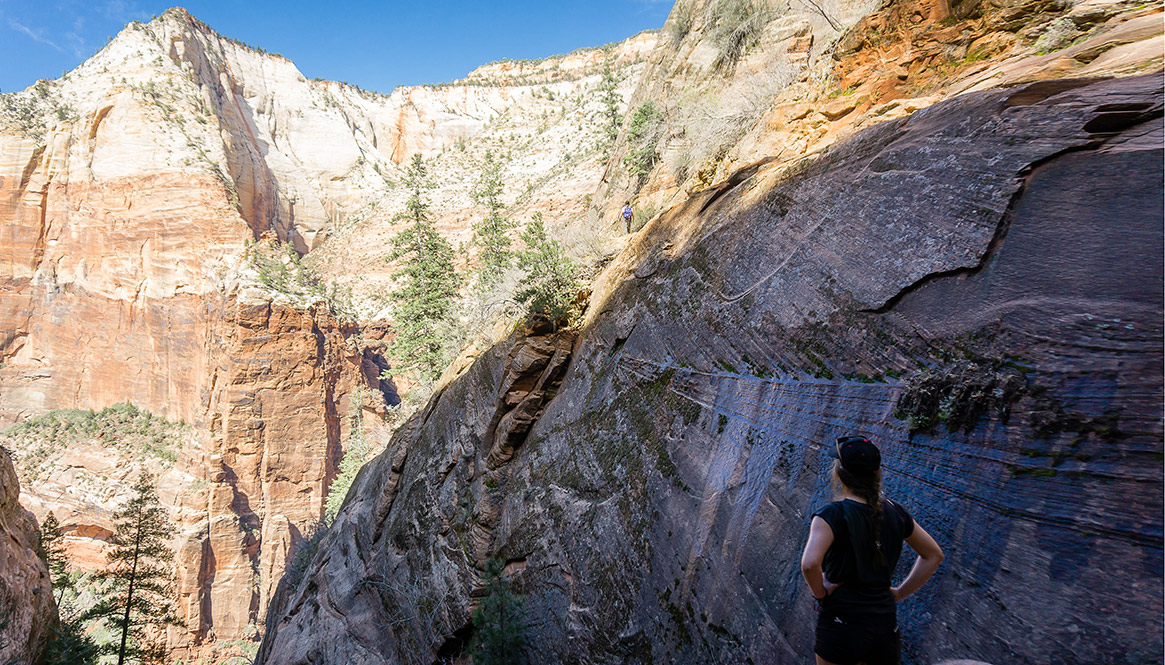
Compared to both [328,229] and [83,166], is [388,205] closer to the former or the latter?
[328,229]

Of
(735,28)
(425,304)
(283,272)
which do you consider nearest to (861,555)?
(735,28)

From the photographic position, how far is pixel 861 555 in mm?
2041

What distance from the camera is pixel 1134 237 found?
2230mm

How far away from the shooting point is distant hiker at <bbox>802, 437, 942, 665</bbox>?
2.05 meters

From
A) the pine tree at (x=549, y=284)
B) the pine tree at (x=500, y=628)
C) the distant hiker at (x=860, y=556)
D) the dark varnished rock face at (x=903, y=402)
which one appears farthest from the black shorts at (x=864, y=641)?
the pine tree at (x=549, y=284)

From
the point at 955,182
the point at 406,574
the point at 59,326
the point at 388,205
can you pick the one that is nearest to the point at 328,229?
the point at 388,205

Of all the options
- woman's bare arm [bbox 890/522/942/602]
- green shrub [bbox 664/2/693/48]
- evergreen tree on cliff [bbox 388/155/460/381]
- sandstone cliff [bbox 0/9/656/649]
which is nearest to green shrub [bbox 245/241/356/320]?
sandstone cliff [bbox 0/9/656/649]

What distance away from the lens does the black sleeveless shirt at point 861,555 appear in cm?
204

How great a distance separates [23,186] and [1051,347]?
57726mm

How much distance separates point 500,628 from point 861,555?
436 centimetres

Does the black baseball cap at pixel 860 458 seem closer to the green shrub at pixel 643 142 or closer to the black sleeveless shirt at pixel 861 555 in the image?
the black sleeveless shirt at pixel 861 555

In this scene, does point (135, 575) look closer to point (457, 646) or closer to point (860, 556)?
point (457, 646)

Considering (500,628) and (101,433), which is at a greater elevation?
(101,433)

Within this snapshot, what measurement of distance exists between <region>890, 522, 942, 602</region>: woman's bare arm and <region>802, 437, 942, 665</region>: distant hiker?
0.08 metres
